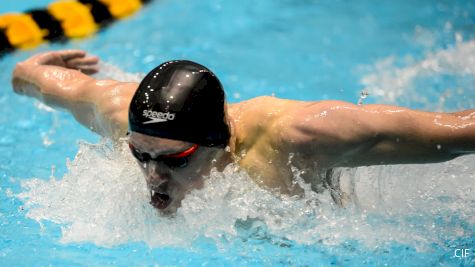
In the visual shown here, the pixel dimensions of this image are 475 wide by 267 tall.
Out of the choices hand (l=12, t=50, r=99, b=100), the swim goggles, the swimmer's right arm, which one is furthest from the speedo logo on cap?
hand (l=12, t=50, r=99, b=100)

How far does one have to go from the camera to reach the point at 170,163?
6.90ft

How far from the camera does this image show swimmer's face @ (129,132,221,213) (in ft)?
6.81

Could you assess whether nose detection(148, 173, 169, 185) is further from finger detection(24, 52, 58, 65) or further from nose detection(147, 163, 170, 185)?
finger detection(24, 52, 58, 65)

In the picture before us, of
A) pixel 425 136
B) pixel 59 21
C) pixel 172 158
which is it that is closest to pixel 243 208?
pixel 172 158

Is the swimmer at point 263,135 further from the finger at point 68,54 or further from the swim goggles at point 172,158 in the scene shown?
the finger at point 68,54

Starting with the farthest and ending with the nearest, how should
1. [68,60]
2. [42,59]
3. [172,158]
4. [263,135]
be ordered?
[68,60], [42,59], [263,135], [172,158]

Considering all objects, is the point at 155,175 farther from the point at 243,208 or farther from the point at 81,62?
the point at 81,62

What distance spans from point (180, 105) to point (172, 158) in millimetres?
176

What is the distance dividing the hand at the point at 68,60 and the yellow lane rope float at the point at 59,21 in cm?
135

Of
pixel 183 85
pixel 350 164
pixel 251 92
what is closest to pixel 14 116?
pixel 251 92

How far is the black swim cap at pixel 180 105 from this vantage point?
6.71ft

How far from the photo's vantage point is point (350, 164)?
212 centimetres

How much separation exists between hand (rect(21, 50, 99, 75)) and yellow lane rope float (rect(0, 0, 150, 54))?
4.43 feet

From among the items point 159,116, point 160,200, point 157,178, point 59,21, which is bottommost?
point 59,21
